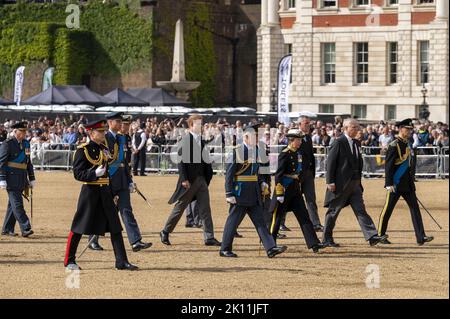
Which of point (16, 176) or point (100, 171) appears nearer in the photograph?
point (100, 171)

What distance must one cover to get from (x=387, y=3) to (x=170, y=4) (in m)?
9.98

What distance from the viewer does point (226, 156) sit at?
4200cm

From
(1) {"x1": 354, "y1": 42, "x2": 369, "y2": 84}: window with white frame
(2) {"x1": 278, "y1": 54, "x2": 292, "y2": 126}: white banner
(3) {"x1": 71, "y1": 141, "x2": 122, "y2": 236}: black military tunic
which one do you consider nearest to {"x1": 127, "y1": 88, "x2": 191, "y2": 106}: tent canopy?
(2) {"x1": 278, "y1": 54, "x2": 292, "y2": 126}: white banner

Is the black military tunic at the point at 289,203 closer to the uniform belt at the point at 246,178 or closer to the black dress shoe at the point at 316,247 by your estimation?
the black dress shoe at the point at 316,247

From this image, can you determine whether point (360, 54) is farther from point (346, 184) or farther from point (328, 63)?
point (346, 184)

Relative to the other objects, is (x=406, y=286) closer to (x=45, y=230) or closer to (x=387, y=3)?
(x=45, y=230)

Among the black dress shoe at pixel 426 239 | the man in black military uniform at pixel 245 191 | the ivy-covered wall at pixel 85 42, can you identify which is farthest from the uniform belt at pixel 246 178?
the ivy-covered wall at pixel 85 42

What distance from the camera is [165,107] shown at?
53.5m

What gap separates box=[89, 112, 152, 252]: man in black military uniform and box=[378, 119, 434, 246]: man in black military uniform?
375 cm

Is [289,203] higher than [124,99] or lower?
lower

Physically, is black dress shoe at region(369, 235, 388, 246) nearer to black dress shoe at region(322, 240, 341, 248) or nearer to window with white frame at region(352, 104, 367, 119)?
black dress shoe at region(322, 240, 341, 248)

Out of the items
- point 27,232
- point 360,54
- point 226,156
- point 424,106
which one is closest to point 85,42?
point 360,54

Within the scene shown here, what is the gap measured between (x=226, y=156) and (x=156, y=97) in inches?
635

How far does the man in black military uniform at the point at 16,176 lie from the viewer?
74.4 ft
